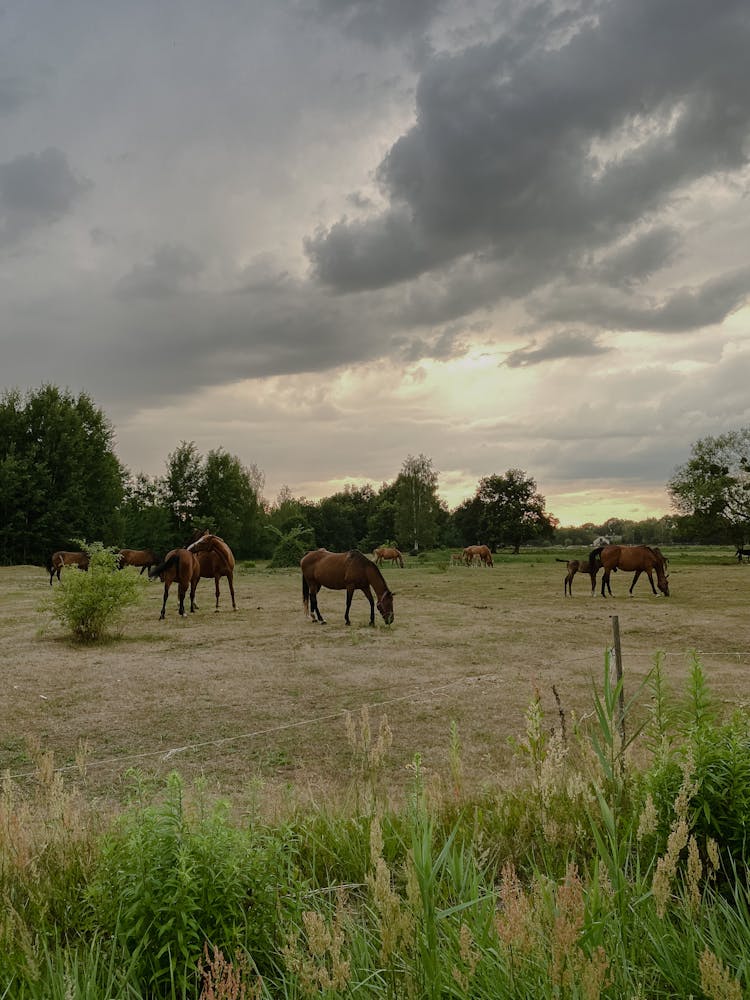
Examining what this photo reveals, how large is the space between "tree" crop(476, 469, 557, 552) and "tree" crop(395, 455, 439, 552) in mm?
5828

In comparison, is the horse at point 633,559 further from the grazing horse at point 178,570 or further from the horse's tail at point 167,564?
the horse's tail at point 167,564

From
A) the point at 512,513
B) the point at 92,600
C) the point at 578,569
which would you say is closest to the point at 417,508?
the point at 512,513

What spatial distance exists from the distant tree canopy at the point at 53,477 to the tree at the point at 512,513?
38145 mm

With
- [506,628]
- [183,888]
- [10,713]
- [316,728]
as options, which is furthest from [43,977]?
[506,628]

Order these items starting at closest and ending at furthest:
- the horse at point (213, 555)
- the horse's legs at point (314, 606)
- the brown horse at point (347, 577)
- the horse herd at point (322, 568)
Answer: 1. the brown horse at point (347, 577)
2. the horse herd at point (322, 568)
3. the horse's legs at point (314, 606)
4. the horse at point (213, 555)

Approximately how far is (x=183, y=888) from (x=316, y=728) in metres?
5.36

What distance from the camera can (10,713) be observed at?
862 centimetres

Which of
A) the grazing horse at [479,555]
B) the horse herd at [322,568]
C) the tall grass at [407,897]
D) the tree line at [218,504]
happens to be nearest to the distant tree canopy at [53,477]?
the tree line at [218,504]

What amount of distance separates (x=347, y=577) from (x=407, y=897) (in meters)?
13.0

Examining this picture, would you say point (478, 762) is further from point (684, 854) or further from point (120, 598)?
point (120, 598)

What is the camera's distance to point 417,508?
238 ft

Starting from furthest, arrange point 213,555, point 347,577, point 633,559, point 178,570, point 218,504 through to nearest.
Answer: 1. point 218,504
2. point 633,559
3. point 213,555
4. point 178,570
5. point 347,577

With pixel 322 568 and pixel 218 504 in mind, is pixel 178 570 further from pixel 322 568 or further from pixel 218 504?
pixel 218 504

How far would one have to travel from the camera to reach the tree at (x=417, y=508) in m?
71.7
